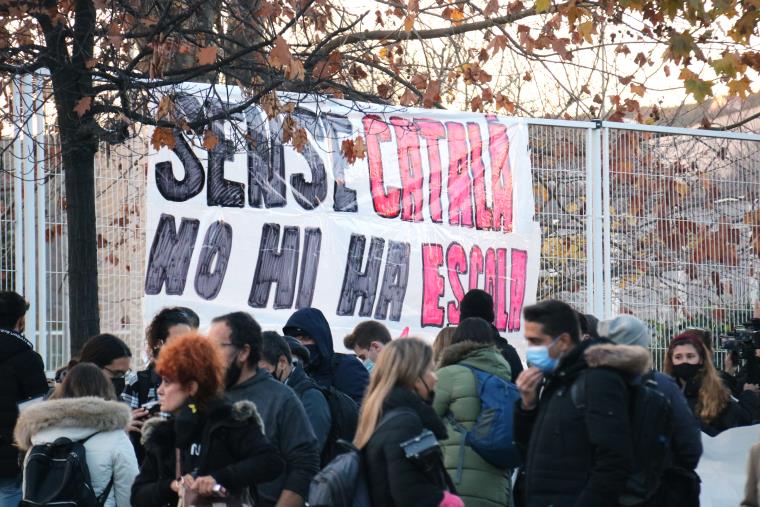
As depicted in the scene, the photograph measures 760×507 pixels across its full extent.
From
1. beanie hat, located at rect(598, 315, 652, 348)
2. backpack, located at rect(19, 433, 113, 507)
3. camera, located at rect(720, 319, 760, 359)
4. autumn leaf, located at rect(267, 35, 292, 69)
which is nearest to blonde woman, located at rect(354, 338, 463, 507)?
beanie hat, located at rect(598, 315, 652, 348)

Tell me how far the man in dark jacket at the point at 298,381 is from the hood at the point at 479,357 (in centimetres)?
80

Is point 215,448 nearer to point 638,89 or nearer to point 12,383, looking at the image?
point 12,383

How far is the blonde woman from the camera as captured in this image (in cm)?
509

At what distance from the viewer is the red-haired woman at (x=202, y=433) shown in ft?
17.3

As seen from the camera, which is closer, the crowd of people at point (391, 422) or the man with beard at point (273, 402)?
the crowd of people at point (391, 422)

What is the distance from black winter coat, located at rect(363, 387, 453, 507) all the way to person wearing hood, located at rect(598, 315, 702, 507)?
50.3 inches

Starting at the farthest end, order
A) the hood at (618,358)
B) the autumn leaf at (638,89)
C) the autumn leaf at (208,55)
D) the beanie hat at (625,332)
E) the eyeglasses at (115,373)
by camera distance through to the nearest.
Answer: the autumn leaf at (638,89) → the autumn leaf at (208,55) → the eyeglasses at (115,373) → the beanie hat at (625,332) → the hood at (618,358)

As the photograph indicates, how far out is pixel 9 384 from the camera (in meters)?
8.12

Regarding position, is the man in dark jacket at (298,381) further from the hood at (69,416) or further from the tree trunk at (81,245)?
the tree trunk at (81,245)

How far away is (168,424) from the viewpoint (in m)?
5.40

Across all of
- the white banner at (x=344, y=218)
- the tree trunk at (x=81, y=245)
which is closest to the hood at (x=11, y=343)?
the tree trunk at (x=81, y=245)

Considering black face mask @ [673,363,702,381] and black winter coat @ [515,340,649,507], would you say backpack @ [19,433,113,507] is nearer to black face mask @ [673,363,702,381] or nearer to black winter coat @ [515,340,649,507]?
black winter coat @ [515,340,649,507]

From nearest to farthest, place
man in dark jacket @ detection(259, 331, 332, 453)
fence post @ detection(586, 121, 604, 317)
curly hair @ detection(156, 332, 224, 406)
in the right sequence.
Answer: curly hair @ detection(156, 332, 224, 406), man in dark jacket @ detection(259, 331, 332, 453), fence post @ detection(586, 121, 604, 317)

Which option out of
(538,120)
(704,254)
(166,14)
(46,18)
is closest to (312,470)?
(166,14)
